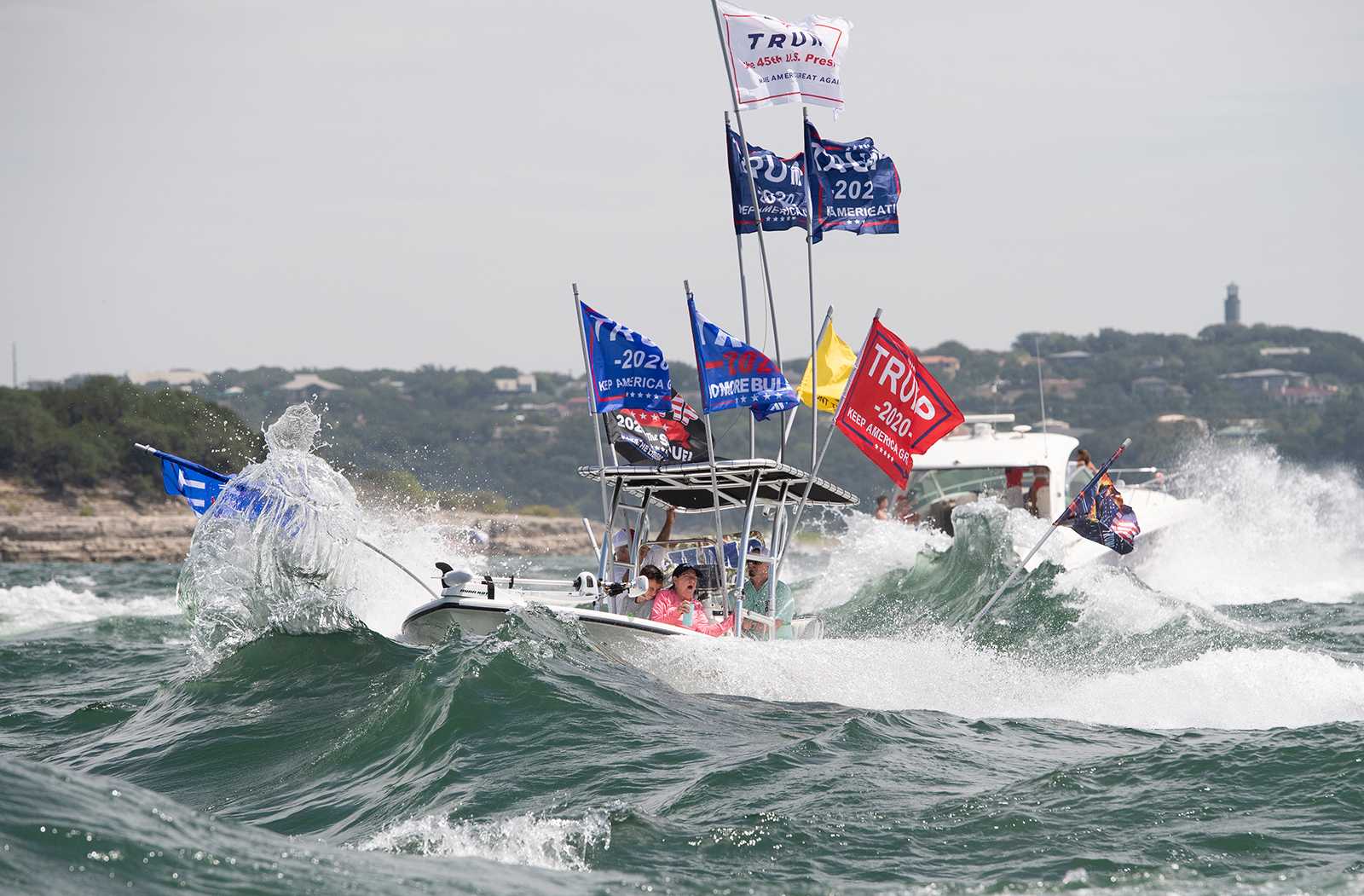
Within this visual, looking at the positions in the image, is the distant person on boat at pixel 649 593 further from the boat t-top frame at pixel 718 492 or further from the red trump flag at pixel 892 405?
the red trump flag at pixel 892 405

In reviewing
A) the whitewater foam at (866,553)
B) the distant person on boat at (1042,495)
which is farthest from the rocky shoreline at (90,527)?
the distant person on boat at (1042,495)

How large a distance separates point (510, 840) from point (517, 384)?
14194 centimetres

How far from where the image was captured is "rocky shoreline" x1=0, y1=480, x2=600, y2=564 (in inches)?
2141

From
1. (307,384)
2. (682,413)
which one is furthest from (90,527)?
(307,384)

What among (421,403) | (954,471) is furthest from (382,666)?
(421,403)

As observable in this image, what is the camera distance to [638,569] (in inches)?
575

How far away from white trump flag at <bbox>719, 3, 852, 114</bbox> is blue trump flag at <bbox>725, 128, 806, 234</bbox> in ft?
2.32

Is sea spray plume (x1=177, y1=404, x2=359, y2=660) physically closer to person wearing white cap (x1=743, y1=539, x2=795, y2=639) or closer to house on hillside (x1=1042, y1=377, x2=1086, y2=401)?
person wearing white cap (x1=743, y1=539, x2=795, y2=639)

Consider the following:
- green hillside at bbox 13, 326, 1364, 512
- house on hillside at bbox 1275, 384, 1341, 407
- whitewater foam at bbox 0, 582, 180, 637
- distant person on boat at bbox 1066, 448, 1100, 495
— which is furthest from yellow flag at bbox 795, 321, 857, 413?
house on hillside at bbox 1275, 384, 1341, 407

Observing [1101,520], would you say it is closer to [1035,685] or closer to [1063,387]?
[1035,685]

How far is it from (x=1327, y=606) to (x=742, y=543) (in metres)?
13.9

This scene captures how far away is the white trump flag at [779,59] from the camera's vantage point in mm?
15422

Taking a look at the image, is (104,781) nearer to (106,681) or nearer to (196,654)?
(196,654)

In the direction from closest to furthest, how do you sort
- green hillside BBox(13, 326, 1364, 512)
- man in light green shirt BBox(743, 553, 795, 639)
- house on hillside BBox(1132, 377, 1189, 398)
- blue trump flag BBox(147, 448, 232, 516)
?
man in light green shirt BBox(743, 553, 795, 639)
blue trump flag BBox(147, 448, 232, 516)
green hillside BBox(13, 326, 1364, 512)
house on hillside BBox(1132, 377, 1189, 398)
